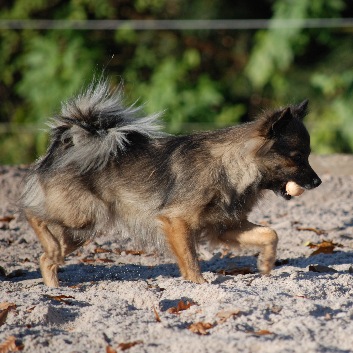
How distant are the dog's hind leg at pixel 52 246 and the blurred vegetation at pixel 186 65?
703cm

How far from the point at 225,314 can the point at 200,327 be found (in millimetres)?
198

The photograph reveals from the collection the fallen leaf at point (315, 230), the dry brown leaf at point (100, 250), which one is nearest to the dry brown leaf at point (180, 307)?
the dry brown leaf at point (100, 250)

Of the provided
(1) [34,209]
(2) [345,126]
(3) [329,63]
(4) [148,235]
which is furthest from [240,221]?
(3) [329,63]

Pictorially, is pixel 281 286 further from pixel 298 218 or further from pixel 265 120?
pixel 298 218

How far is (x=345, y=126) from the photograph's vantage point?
13.3 meters

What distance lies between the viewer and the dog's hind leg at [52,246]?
6230 millimetres

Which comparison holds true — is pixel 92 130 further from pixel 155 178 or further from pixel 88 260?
pixel 88 260

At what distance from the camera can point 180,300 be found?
498cm

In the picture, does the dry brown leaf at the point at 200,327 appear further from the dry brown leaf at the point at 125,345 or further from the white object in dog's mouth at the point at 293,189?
the white object in dog's mouth at the point at 293,189

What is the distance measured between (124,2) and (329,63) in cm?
411

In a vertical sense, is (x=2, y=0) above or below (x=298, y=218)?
above

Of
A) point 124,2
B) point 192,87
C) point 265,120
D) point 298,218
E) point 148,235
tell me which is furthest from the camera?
point 124,2

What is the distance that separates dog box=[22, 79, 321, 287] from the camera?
5.97 meters

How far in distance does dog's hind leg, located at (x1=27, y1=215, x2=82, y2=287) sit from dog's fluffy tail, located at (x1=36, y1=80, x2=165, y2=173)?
1.59 ft
